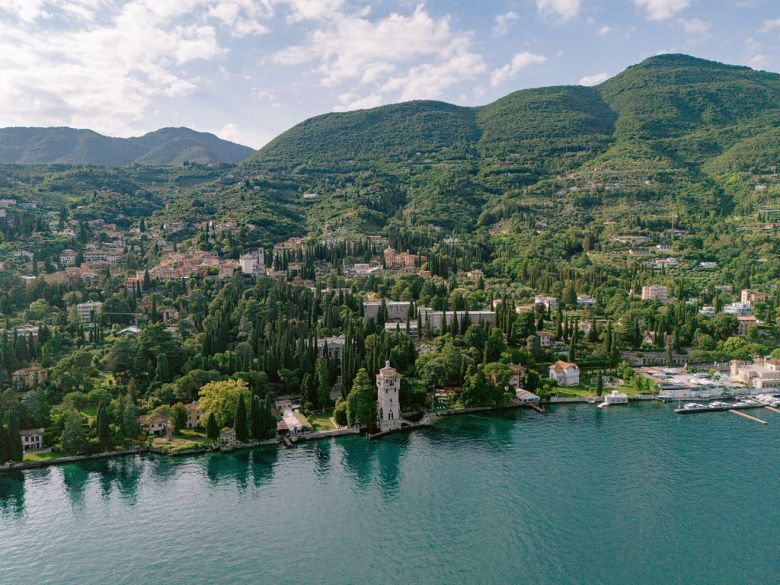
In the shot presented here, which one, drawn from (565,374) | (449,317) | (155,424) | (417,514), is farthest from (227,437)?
(449,317)

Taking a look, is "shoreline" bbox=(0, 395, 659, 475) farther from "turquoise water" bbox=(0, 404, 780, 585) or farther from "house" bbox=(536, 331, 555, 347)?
"house" bbox=(536, 331, 555, 347)

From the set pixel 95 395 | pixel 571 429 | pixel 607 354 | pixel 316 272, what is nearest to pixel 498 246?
pixel 316 272

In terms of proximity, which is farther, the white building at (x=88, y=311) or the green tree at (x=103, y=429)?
the white building at (x=88, y=311)

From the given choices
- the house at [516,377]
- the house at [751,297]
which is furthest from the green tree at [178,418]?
the house at [751,297]

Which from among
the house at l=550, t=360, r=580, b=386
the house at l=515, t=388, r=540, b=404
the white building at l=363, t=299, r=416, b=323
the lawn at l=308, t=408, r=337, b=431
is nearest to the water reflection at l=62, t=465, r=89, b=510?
the lawn at l=308, t=408, r=337, b=431

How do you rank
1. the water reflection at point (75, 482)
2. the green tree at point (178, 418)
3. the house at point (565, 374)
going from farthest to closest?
1. the house at point (565, 374)
2. the green tree at point (178, 418)
3. the water reflection at point (75, 482)

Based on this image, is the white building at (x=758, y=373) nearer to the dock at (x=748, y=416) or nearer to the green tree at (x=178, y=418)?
the dock at (x=748, y=416)
